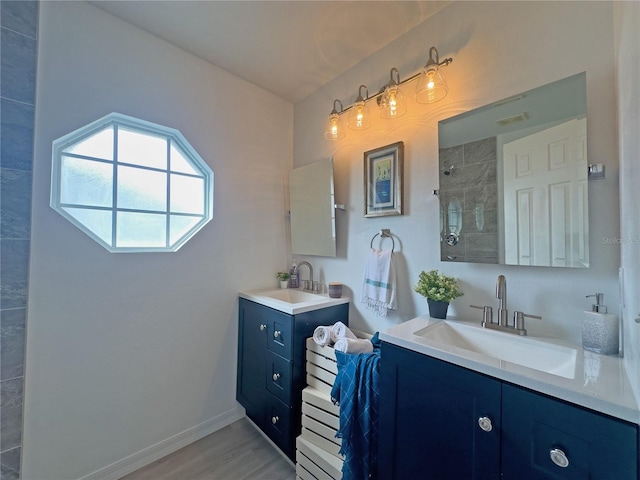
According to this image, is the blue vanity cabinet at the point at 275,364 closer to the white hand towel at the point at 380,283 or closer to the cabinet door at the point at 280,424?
the cabinet door at the point at 280,424

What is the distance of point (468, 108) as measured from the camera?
1292mm

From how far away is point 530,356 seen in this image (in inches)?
38.4

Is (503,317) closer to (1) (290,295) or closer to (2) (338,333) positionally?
(2) (338,333)

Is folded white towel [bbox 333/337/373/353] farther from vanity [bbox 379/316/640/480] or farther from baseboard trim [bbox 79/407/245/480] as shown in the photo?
baseboard trim [bbox 79/407/245/480]

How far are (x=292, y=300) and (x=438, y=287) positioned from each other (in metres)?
1.19

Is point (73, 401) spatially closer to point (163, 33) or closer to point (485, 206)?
point (163, 33)

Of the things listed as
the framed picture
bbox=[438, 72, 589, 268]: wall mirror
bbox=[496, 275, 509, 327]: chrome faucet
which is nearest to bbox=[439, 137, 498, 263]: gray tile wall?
bbox=[438, 72, 589, 268]: wall mirror

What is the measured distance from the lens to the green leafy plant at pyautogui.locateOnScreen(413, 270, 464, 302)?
1231mm

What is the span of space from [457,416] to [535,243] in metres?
0.76

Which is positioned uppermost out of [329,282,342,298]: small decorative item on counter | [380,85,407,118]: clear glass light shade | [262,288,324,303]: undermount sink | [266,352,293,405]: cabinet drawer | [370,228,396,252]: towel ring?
[380,85,407,118]: clear glass light shade

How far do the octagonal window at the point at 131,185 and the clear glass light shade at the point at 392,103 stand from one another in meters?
1.27

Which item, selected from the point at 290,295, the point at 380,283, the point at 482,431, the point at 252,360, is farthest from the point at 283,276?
the point at 482,431

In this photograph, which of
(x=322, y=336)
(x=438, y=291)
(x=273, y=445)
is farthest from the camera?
(x=273, y=445)

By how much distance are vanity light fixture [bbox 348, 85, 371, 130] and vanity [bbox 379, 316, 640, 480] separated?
4.26 feet
